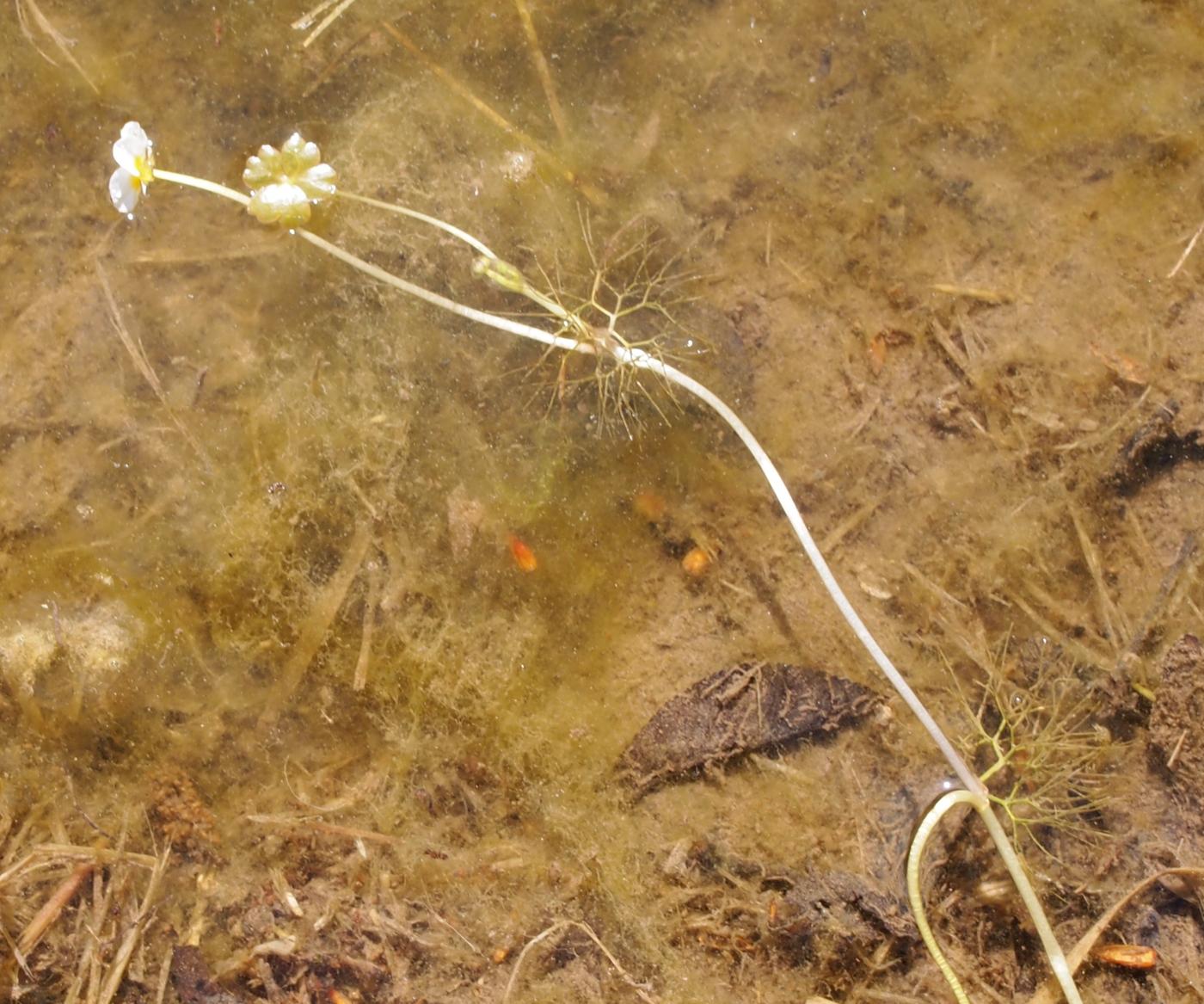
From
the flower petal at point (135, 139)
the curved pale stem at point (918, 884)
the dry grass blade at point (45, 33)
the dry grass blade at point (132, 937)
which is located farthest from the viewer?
the dry grass blade at point (45, 33)

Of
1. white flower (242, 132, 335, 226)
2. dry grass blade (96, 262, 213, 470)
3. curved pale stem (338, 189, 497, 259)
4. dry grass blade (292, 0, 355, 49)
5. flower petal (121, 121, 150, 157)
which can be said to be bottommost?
dry grass blade (96, 262, 213, 470)

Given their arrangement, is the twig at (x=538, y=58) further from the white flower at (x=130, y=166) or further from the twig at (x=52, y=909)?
the twig at (x=52, y=909)

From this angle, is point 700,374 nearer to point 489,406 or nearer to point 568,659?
point 489,406

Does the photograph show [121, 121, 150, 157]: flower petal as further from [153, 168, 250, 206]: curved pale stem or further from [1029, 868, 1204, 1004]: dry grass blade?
[1029, 868, 1204, 1004]: dry grass blade

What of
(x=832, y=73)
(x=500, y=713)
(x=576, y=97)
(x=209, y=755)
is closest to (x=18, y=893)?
(x=209, y=755)

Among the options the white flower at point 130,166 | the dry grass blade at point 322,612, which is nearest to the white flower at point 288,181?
the white flower at point 130,166

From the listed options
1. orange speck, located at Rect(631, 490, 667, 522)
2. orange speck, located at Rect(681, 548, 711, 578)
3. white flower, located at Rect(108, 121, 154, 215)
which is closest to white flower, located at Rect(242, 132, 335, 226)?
white flower, located at Rect(108, 121, 154, 215)
